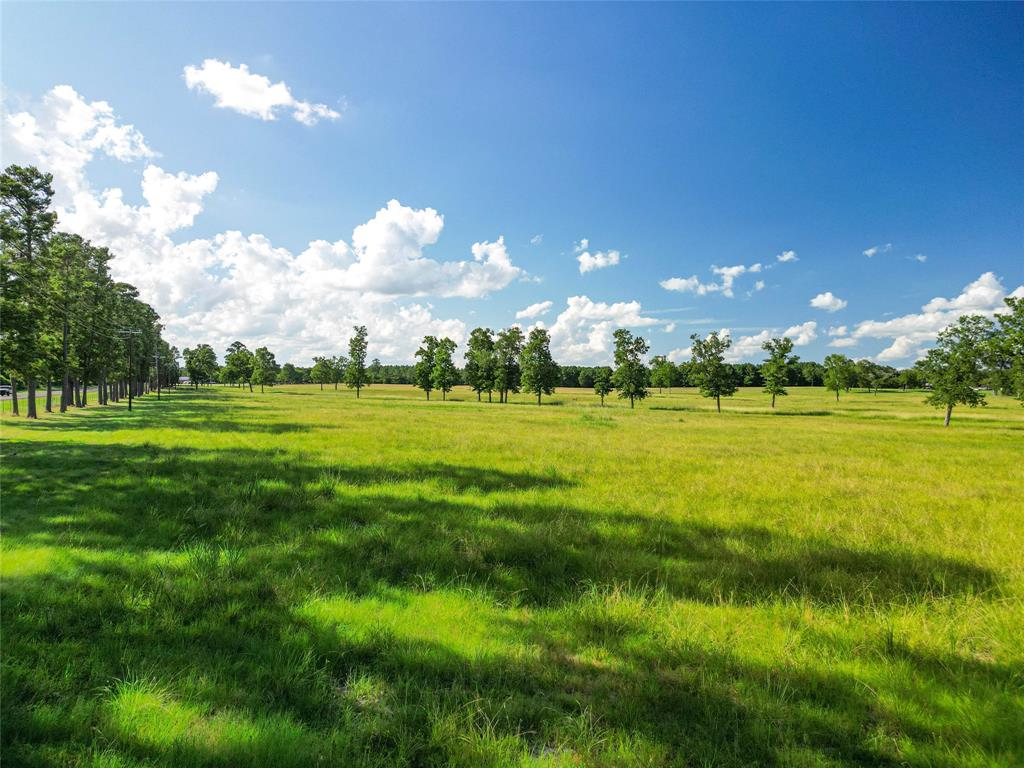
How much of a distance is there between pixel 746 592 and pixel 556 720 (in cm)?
347

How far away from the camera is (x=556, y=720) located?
312cm

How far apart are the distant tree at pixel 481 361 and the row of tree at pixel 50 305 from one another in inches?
2016

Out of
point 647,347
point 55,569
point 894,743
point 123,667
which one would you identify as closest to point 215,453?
point 55,569

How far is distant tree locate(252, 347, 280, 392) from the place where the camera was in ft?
395

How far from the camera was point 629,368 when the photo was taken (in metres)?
68.4

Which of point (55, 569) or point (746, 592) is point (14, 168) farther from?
point (746, 592)

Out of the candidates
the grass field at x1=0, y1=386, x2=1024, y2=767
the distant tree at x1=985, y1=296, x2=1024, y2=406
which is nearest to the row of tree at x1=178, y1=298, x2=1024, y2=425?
the distant tree at x1=985, y1=296, x2=1024, y2=406

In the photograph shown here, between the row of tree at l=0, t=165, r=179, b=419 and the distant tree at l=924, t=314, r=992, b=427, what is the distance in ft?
234

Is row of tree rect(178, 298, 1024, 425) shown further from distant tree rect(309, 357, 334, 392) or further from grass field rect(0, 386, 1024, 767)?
grass field rect(0, 386, 1024, 767)

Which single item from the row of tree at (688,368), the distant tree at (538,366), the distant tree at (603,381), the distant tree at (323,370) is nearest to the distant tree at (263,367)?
the row of tree at (688,368)

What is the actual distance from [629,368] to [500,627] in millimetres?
67114

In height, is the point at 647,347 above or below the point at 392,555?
above

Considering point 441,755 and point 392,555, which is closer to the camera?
point 441,755

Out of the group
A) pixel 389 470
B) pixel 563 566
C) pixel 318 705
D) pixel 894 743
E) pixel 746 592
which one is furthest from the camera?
pixel 389 470
